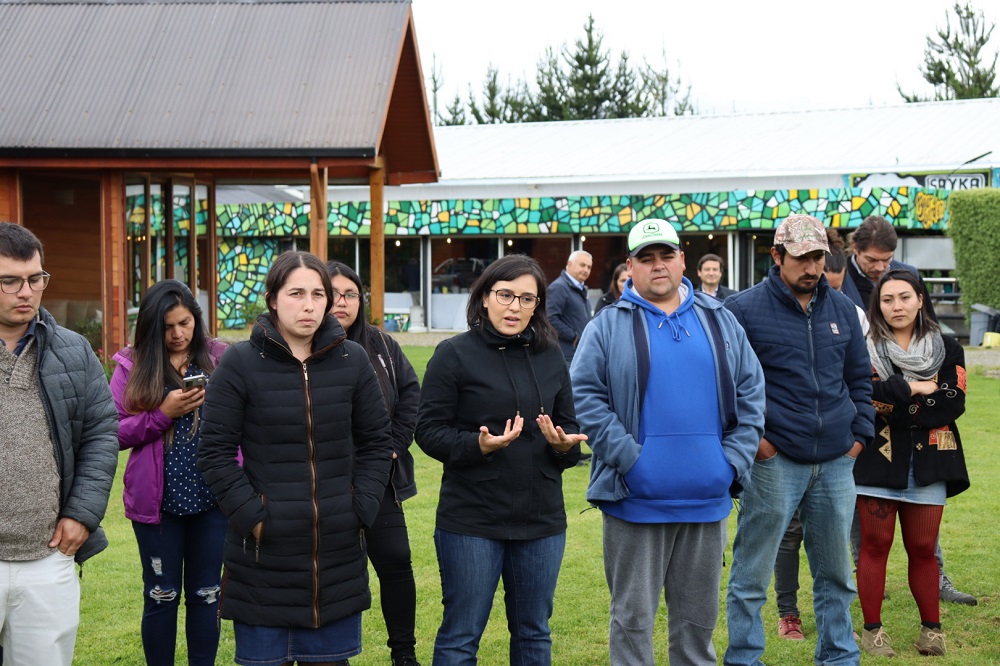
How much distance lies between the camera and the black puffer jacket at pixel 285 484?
3.88 meters

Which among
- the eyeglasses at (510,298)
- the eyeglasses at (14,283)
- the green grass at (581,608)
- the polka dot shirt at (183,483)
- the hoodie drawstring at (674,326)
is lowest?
the green grass at (581,608)

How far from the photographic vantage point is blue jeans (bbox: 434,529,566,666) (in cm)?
441

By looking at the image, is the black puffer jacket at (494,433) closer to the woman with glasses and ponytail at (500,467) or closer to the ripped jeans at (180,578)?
the woman with glasses and ponytail at (500,467)

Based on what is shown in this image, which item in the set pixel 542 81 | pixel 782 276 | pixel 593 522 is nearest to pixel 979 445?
pixel 593 522

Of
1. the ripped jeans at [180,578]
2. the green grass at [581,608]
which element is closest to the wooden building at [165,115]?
the green grass at [581,608]

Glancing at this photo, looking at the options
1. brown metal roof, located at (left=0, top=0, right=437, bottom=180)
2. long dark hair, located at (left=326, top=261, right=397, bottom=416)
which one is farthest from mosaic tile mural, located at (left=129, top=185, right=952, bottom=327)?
long dark hair, located at (left=326, top=261, right=397, bottom=416)

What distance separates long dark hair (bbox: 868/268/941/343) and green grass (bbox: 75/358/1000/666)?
1.57 metres

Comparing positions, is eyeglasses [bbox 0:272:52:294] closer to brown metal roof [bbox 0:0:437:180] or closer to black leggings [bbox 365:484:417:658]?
black leggings [bbox 365:484:417:658]

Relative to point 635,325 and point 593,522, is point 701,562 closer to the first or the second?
point 635,325

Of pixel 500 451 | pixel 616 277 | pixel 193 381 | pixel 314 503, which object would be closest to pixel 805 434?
pixel 500 451

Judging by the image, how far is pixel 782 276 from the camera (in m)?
5.02

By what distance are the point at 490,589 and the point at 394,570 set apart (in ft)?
2.77

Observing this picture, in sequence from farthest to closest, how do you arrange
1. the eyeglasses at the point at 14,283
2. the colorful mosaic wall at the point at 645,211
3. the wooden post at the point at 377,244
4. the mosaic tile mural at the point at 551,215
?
the mosaic tile mural at the point at 551,215
the colorful mosaic wall at the point at 645,211
the wooden post at the point at 377,244
the eyeglasses at the point at 14,283

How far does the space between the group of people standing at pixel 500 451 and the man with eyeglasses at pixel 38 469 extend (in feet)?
0.03
